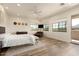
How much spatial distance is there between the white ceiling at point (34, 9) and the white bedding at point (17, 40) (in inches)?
24.0

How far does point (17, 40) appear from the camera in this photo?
2.44 metres

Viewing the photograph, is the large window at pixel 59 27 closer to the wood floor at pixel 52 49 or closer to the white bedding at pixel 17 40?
the wood floor at pixel 52 49

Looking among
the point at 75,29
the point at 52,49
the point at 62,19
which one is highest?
the point at 62,19

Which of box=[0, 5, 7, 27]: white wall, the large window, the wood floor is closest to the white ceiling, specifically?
box=[0, 5, 7, 27]: white wall

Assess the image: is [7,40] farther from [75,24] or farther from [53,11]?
[75,24]

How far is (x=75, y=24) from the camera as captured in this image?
2348mm

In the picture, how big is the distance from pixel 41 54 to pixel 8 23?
1.28 metres

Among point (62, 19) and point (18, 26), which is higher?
point (62, 19)

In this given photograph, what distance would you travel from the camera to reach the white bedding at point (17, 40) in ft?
7.44

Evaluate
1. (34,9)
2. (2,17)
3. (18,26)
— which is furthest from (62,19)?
(2,17)

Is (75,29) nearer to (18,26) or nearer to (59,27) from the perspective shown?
(59,27)

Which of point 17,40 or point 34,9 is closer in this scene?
point 34,9

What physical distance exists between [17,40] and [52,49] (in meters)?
1.06

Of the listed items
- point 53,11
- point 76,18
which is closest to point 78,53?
point 76,18
